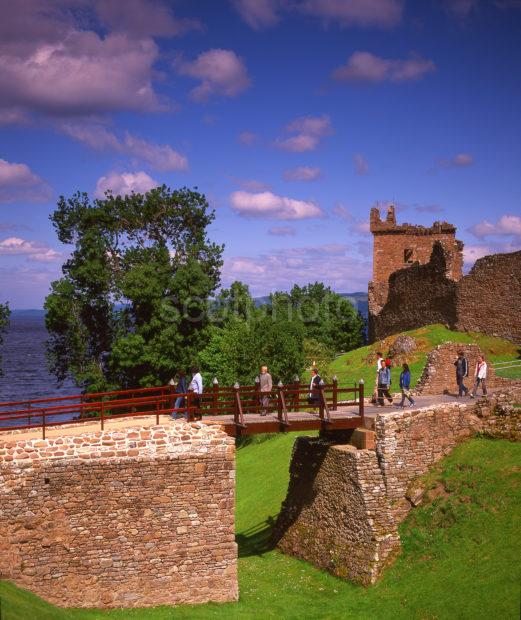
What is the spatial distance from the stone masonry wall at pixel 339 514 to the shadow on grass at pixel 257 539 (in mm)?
735

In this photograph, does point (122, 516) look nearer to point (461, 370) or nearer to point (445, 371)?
point (461, 370)

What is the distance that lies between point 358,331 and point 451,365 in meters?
52.9

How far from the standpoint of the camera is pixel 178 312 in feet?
144

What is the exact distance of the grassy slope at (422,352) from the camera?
133ft

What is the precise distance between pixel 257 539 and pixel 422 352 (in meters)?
19.5

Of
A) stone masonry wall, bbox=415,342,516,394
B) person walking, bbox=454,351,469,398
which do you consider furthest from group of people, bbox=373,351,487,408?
stone masonry wall, bbox=415,342,516,394

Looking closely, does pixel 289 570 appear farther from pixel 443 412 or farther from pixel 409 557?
pixel 443 412

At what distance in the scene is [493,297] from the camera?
4344 cm

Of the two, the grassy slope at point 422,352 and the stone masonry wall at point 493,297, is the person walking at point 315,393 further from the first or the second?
the stone masonry wall at point 493,297

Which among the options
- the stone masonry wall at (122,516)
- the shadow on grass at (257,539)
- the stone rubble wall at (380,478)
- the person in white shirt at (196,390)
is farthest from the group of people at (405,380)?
the stone masonry wall at (122,516)

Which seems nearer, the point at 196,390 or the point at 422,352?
the point at 196,390

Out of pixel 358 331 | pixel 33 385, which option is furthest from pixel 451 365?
pixel 33 385

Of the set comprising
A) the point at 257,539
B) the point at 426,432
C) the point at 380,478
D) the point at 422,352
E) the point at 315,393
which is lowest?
the point at 257,539

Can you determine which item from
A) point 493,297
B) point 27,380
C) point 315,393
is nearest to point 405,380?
point 315,393
